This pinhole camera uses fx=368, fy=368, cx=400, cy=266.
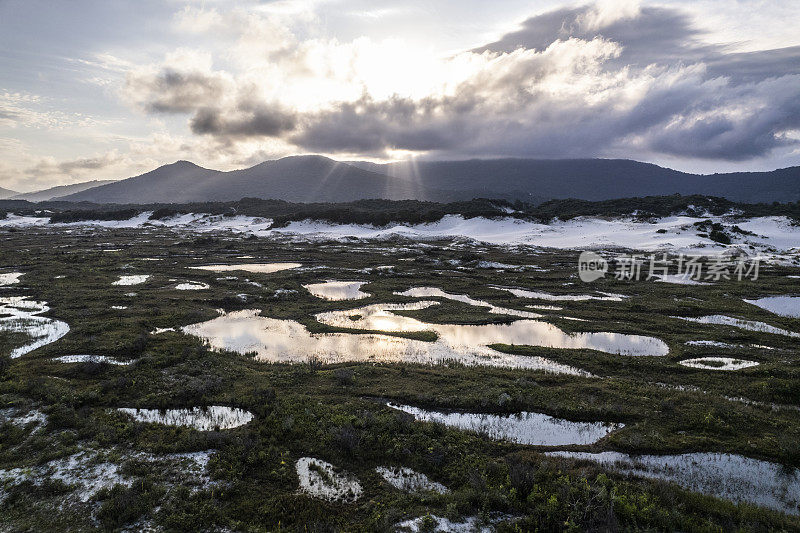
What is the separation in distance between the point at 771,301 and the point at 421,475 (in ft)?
154

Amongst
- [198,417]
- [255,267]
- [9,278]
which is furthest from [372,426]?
[9,278]

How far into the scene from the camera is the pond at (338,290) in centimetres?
4062

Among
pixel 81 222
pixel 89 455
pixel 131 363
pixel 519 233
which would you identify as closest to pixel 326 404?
pixel 89 455

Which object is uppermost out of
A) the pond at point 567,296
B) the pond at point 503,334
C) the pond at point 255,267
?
the pond at point 255,267

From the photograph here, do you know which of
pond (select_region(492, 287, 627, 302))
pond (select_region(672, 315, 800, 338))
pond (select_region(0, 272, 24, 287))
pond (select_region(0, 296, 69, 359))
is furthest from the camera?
pond (select_region(0, 272, 24, 287))

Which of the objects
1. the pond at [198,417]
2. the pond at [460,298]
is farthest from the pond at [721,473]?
the pond at [460,298]

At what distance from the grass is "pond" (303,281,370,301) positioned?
26.3ft

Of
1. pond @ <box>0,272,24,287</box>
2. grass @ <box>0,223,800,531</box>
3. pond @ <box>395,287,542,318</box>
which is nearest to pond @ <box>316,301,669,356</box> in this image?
grass @ <box>0,223,800,531</box>

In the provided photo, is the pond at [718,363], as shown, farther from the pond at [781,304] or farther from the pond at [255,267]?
the pond at [255,267]

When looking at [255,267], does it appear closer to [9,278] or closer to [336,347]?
[9,278]

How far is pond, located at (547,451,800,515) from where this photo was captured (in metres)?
11.7

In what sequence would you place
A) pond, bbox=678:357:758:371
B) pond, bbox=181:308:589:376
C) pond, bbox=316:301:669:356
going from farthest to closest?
pond, bbox=316:301:669:356
pond, bbox=181:308:589:376
pond, bbox=678:357:758:371

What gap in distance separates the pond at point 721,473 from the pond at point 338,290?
29451mm

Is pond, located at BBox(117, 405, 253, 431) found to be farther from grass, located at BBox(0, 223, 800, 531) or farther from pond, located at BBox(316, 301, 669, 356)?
pond, located at BBox(316, 301, 669, 356)
